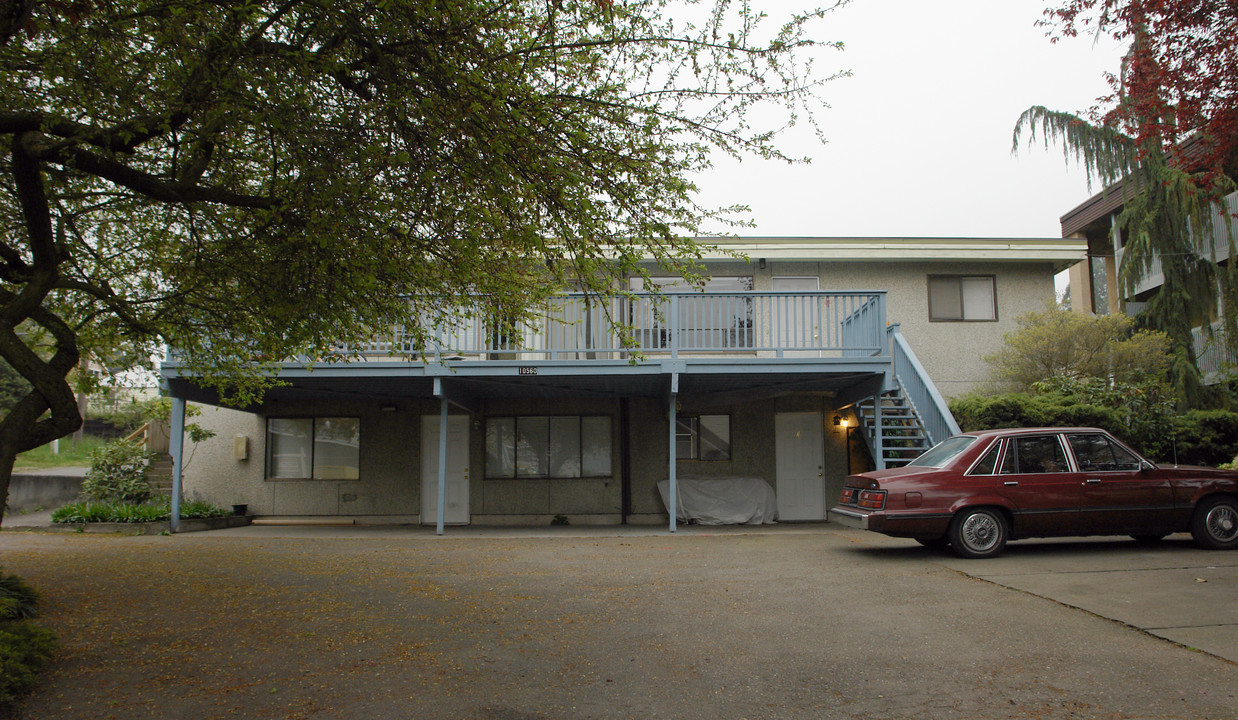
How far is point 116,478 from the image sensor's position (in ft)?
48.9

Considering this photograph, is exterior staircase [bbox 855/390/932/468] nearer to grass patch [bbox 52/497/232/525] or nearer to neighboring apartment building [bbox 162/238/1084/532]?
neighboring apartment building [bbox 162/238/1084/532]

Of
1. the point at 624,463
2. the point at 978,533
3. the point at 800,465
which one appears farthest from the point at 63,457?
the point at 978,533

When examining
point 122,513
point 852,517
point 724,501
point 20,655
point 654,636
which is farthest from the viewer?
point 724,501

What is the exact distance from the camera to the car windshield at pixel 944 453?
906 cm

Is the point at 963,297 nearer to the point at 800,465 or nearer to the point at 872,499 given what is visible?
the point at 800,465

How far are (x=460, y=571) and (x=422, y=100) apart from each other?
5.38 m

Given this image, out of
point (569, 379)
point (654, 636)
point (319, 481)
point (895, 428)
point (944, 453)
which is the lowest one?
point (654, 636)

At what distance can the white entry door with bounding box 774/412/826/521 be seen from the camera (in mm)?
14883

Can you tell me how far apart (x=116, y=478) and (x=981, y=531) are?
15058 mm

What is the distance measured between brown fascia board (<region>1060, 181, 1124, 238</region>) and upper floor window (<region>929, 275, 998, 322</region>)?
259 inches

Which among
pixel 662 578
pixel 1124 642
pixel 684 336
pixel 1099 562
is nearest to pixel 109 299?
pixel 662 578

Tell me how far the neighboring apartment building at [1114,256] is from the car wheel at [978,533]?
1063 centimetres

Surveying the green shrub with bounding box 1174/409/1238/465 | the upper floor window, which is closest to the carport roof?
the upper floor window

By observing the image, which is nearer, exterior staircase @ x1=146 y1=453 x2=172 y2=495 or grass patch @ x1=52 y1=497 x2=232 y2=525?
grass patch @ x1=52 y1=497 x2=232 y2=525
